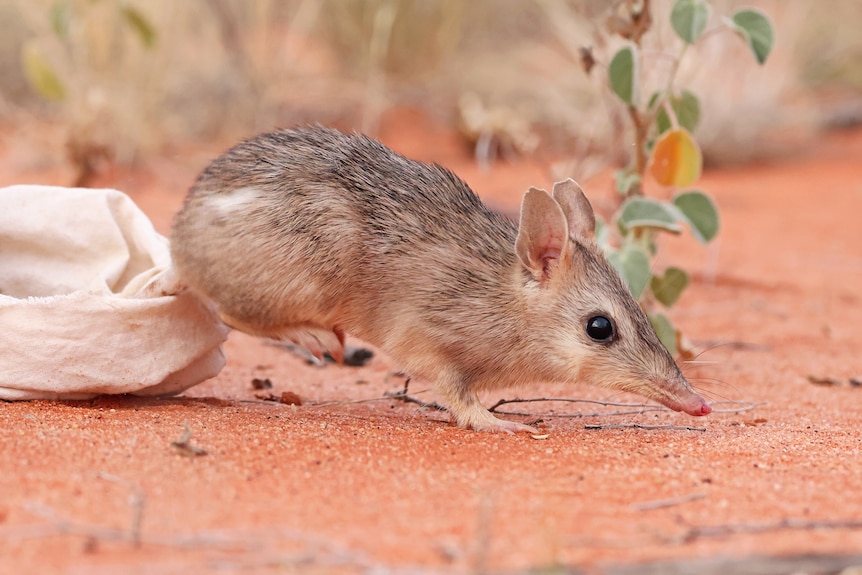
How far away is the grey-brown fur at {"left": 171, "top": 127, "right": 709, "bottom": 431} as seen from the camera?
415cm

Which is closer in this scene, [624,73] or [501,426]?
[501,426]

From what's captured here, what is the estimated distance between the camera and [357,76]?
15.1m

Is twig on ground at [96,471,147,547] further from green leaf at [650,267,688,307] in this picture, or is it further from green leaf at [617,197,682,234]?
green leaf at [650,267,688,307]

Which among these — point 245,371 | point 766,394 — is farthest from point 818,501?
point 245,371

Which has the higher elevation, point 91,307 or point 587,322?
point 587,322

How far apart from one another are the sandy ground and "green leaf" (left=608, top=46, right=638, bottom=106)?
1.60 m

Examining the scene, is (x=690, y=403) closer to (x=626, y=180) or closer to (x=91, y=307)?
(x=626, y=180)

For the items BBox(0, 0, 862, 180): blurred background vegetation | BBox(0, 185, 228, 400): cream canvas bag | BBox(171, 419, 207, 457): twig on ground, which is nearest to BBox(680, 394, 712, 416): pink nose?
BBox(171, 419, 207, 457): twig on ground

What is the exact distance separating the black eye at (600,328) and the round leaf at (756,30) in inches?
68.3

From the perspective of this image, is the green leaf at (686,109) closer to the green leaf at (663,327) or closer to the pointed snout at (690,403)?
the green leaf at (663,327)

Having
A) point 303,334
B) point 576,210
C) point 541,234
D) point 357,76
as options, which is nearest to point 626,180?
point 576,210

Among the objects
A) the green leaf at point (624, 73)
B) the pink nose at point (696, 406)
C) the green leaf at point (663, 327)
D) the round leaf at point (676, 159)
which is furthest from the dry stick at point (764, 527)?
the green leaf at point (624, 73)

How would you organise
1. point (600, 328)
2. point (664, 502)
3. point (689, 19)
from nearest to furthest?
point (664, 502) < point (600, 328) < point (689, 19)

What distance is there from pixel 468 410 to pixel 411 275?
0.64 meters
